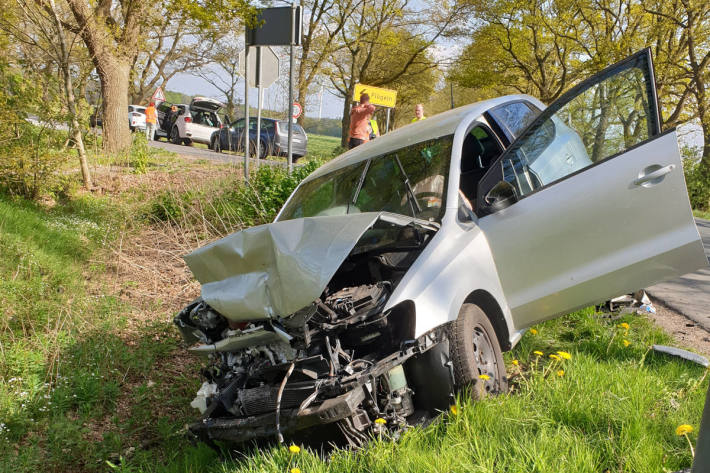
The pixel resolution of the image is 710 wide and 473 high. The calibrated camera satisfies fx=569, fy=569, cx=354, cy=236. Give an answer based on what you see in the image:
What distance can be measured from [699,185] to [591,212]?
60.6ft

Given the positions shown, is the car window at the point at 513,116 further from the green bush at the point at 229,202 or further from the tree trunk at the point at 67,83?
the tree trunk at the point at 67,83

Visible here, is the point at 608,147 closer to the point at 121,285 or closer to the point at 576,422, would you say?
the point at 576,422

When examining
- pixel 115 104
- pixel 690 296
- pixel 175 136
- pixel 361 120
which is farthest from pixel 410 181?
pixel 175 136

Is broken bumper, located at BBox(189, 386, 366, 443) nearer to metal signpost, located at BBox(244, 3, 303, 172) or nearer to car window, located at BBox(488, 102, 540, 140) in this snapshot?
car window, located at BBox(488, 102, 540, 140)

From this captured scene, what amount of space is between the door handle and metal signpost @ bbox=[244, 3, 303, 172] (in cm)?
605

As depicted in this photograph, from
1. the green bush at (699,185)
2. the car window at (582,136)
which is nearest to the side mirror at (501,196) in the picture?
the car window at (582,136)

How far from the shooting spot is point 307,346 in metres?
2.85

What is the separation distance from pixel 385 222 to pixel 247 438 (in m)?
1.44

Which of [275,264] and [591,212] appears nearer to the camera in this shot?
[275,264]

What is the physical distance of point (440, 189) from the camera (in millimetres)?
3785

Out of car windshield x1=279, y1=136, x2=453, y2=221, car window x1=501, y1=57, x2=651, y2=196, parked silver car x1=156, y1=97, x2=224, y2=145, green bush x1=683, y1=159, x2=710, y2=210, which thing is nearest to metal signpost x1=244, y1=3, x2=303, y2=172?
car windshield x1=279, y1=136, x2=453, y2=221

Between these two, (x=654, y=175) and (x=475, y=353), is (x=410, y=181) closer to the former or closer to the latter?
(x=475, y=353)

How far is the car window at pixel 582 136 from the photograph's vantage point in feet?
12.3

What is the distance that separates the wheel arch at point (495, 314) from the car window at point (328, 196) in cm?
120
